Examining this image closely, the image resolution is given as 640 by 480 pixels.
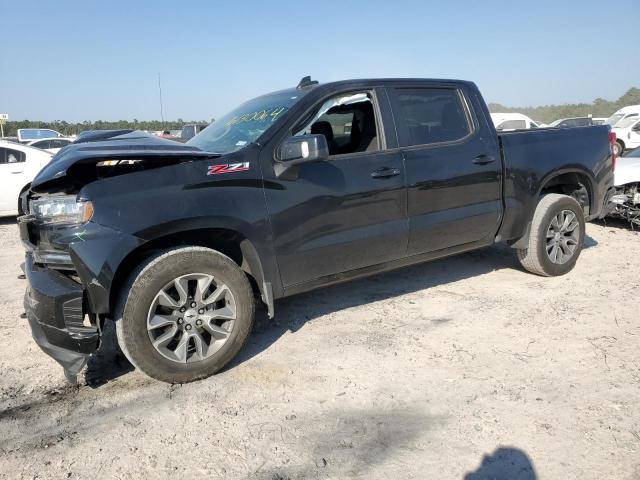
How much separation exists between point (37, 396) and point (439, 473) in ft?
8.03

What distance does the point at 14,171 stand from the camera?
29.6ft

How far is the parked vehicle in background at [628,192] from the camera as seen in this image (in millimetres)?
7090

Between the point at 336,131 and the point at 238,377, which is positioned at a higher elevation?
the point at 336,131

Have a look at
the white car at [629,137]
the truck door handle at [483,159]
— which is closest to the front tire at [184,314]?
the truck door handle at [483,159]

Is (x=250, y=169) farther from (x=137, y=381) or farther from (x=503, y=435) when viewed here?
(x=503, y=435)

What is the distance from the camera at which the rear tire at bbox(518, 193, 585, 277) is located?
492 centimetres

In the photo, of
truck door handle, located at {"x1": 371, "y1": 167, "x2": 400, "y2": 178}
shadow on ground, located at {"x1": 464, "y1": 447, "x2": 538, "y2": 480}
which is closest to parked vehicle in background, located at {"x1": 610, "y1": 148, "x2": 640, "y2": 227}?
truck door handle, located at {"x1": 371, "y1": 167, "x2": 400, "y2": 178}

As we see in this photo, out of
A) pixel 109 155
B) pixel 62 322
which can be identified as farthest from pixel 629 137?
pixel 62 322

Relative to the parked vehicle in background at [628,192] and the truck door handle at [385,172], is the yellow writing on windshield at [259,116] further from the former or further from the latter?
the parked vehicle in background at [628,192]

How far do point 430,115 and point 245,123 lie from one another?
1.56 meters

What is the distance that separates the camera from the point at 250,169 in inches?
131

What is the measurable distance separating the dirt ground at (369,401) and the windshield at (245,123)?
152 cm

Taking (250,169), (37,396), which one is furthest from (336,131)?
(37,396)

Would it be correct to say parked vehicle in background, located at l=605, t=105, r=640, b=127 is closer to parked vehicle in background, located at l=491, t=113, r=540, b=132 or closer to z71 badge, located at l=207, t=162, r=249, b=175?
parked vehicle in background, located at l=491, t=113, r=540, b=132
